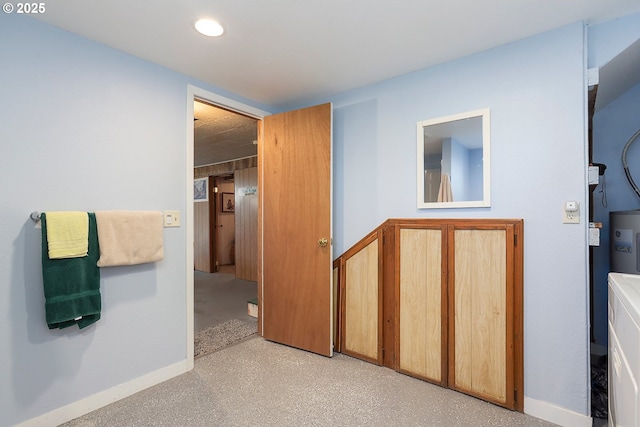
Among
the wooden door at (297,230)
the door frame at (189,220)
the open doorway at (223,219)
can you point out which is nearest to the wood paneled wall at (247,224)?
the open doorway at (223,219)

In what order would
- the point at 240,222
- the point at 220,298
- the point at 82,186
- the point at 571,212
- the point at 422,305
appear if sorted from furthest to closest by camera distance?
the point at 240,222 < the point at 220,298 < the point at 422,305 < the point at 82,186 < the point at 571,212

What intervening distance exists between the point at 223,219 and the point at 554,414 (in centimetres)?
615

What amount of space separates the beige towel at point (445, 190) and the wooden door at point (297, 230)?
0.87 metres

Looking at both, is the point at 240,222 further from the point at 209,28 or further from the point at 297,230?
the point at 209,28

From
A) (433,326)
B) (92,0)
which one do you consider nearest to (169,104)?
(92,0)

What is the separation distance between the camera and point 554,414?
67.5 inches

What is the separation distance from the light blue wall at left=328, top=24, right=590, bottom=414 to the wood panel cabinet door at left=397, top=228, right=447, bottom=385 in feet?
0.73

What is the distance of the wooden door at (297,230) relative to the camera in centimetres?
253

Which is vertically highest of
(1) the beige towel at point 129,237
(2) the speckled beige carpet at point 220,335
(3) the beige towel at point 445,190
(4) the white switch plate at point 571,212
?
(3) the beige towel at point 445,190

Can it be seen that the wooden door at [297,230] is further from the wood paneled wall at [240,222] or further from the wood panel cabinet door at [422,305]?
the wood paneled wall at [240,222]

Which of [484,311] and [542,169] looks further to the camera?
[484,311]

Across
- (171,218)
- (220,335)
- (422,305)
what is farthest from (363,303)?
(171,218)

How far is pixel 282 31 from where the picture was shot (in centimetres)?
176

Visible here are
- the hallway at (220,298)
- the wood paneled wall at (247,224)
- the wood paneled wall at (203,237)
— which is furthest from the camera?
the wood paneled wall at (203,237)
